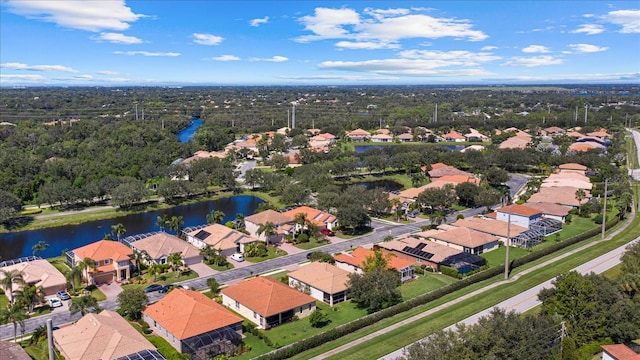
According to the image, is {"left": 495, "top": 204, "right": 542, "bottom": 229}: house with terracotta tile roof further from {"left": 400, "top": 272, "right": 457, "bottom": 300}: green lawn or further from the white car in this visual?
the white car

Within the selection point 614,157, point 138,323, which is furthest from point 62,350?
point 614,157

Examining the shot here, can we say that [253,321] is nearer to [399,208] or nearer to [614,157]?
[399,208]

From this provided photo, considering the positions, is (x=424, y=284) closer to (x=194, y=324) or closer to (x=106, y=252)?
(x=194, y=324)

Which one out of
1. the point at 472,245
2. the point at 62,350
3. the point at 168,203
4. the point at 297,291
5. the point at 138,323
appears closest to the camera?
the point at 62,350

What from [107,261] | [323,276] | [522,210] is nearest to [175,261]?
[107,261]

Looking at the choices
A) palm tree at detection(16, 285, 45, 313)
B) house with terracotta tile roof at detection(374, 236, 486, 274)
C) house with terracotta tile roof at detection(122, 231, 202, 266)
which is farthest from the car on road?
house with terracotta tile roof at detection(374, 236, 486, 274)

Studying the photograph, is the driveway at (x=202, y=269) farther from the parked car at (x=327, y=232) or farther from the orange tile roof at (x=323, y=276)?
the parked car at (x=327, y=232)
